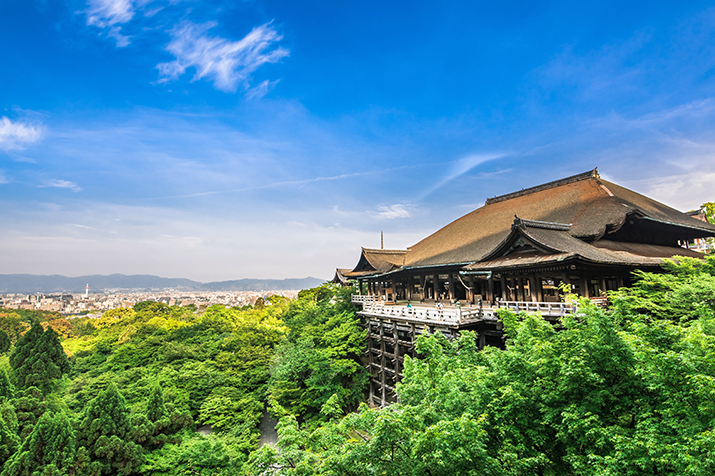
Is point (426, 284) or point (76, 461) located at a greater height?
point (426, 284)

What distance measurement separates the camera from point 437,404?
8.08 meters

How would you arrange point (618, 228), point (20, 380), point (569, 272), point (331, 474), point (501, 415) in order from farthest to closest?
point (20, 380) < point (618, 228) < point (569, 272) < point (501, 415) < point (331, 474)

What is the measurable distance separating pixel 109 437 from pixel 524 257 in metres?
20.6

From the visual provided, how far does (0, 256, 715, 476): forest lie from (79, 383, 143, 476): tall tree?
5 centimetres

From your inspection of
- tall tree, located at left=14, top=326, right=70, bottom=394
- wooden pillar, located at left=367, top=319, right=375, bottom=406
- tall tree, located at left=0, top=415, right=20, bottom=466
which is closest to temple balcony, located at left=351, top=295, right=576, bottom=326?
wooden pillar, located at left=367, top=319, right=375, bottom=406

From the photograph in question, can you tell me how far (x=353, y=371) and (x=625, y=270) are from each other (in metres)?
15.6

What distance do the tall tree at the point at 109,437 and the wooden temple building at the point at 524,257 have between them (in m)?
13.2

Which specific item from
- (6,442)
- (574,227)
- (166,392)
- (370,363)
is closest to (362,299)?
(370,363)

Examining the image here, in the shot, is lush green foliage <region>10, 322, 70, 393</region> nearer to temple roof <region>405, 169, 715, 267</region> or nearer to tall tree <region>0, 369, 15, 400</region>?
tall tree <region>0, 369, 15, 400</region>

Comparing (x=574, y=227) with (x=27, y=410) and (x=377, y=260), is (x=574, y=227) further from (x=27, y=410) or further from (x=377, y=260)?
(x=27, y=410)

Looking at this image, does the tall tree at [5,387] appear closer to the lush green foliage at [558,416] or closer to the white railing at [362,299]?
the white railing at [362,299]

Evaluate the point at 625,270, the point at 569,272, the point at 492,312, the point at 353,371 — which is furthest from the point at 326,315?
the point at 625,270

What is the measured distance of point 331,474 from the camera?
6566 mm

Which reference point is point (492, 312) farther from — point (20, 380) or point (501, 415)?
point (20, 380)
